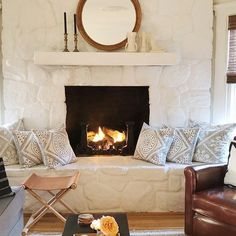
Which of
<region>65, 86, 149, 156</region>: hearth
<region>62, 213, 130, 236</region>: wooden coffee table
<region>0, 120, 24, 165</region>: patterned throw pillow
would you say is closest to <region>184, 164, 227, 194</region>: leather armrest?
<region>62, 213, 130, 236</region>: wooden coffee table

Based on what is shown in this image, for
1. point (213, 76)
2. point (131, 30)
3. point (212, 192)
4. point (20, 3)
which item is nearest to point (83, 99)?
point (131, 30)

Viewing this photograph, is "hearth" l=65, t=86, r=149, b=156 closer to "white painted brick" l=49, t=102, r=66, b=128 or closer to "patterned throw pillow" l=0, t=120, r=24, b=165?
"white painted brick" l=49, t=102, r=66, b=128

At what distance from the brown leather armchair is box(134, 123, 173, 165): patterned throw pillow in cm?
69

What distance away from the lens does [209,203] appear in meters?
3.10

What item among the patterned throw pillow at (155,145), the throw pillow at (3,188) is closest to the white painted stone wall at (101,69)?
the patterned throw pillow at (155,145)

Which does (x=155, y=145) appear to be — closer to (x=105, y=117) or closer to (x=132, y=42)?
(x=105, y=117)

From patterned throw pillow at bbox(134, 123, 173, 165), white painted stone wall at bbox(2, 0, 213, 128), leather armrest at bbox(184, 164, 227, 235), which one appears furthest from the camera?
white painted stone wall at bbox(2, 0, 213, 128)

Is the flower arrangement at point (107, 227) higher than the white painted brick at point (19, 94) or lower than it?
lower

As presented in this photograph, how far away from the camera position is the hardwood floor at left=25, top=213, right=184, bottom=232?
354 cm

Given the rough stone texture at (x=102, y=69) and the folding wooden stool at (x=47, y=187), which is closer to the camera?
the folding wooden stool at (x=47, y=187)

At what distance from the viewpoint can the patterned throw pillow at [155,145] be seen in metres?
4.03

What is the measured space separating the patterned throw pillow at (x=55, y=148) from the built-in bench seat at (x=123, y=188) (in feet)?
0.29

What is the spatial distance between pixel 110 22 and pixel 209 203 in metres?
2.37

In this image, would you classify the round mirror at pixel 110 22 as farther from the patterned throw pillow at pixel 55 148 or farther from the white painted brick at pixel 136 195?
the white painted brick at pixel 136 195
